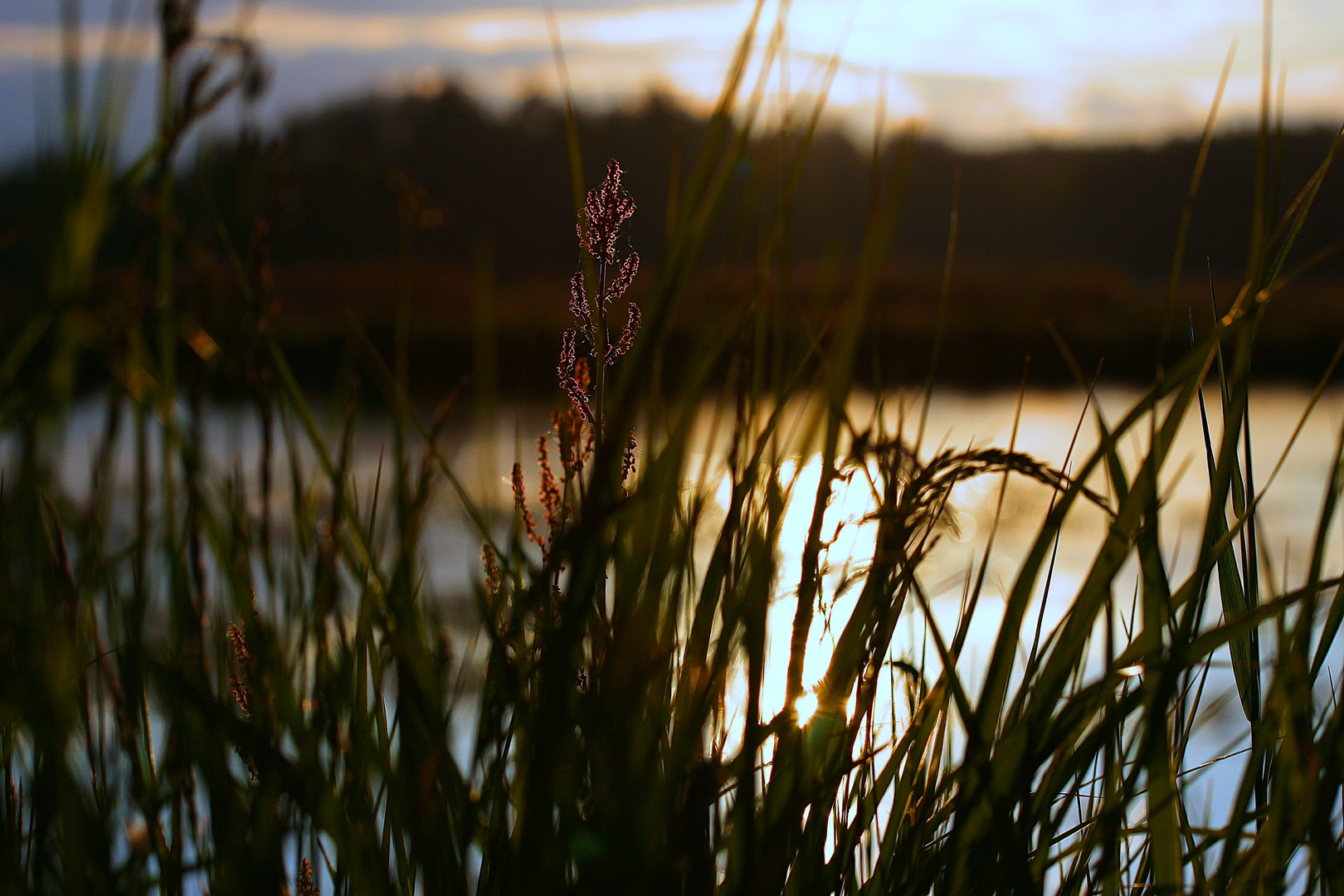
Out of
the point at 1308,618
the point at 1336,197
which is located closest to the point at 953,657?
the point at 1308,618

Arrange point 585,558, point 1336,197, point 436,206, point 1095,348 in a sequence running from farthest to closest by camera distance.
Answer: point 1095,348 → point 1336,197 → point 436,206 → point 585,558

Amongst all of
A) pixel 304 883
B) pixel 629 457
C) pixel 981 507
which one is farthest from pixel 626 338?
pixel 981 507

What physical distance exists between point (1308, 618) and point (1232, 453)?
0.29 feet

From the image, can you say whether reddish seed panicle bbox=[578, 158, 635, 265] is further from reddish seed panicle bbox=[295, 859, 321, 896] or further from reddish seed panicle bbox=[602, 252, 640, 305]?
reddish seed panicle bbox=[295, 859, 321, 896]

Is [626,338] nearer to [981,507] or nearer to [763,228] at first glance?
[763,228]

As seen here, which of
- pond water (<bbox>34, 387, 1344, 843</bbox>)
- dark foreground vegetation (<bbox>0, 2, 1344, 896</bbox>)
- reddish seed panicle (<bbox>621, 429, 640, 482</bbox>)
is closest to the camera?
dark foreground vegetation (<bbox>0, 2, 1344, 896</bbox>)

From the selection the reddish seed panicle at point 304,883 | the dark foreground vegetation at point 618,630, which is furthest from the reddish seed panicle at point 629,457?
the reddish seed panicle at point 304,883

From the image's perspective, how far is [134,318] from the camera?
0.52 m

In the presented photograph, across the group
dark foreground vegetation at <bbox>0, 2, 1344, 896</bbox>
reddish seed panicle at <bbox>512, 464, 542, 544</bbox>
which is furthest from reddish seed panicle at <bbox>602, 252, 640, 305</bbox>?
reddish seed panicle at <bbox>512, 464, 542, 544</bbox>

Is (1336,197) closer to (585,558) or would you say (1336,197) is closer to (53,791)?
(585,558)

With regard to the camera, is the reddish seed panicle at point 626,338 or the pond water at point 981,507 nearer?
the reddish seed panicle at point 626,338

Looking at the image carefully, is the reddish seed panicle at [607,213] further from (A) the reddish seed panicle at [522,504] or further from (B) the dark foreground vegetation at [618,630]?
(A) the reddish seed panicle at [522,504]

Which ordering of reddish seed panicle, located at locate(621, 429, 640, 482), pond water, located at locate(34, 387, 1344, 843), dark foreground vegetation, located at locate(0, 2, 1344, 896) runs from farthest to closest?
pond water, located at locate(34, 387, 1344, 843) → reddish seed panicle, located at locate(621, 429, 640, 482) → dark foreground vegetation, located at locate(0, 2, 1344, 896)

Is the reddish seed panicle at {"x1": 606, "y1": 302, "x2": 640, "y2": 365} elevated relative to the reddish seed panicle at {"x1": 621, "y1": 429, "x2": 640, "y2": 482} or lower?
elevated
